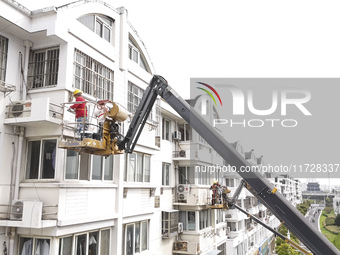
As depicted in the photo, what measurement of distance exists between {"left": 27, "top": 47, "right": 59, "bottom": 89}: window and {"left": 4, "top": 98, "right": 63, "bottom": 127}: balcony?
3.36ft

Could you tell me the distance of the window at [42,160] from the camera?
8.42 metres

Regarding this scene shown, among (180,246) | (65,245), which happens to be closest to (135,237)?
(65,245)

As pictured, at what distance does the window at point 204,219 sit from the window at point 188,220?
61cm

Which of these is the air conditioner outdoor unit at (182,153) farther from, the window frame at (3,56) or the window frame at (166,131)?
the window frame at (3,56)

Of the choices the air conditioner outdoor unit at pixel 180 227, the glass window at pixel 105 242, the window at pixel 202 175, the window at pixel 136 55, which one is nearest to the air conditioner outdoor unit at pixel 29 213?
the glass window at pixel 105 242

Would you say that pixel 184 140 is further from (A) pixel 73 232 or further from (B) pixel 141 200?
(A) pixel 73 232

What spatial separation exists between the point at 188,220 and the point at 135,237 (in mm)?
6743

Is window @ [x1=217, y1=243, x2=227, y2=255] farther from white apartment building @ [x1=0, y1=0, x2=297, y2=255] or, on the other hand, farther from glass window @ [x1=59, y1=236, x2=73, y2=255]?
glass window @ [x1=59, y1=236, x2=73, y2=255]

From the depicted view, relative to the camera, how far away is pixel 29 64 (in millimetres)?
9164

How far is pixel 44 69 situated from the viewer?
29.9ft

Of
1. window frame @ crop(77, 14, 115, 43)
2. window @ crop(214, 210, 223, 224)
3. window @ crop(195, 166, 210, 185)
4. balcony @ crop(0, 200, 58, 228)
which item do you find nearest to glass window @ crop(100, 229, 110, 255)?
balcony @ crop(0, 200, 58, 228)

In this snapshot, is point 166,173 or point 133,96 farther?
point 166,173

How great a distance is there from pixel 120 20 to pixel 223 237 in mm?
17518

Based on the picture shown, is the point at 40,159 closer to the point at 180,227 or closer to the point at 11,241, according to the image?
the point at 11,241
